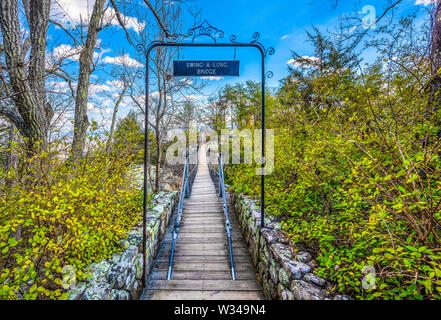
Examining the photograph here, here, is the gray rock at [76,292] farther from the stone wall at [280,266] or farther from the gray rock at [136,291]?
the stone wall at [280,266]

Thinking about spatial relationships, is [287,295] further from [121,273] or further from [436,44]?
[436,44]

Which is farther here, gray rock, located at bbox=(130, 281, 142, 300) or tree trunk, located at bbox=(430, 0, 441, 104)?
tree trunk, located at bbox=(430, 0, 441, 104)

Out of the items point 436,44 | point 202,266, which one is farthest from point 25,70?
point 436,44

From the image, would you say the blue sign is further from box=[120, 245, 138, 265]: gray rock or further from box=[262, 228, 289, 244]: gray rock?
box=[120, 245, 138, 265]: gray rock

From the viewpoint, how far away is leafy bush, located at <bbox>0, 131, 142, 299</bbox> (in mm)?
1395

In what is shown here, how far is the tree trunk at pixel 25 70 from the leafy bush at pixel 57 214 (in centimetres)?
65

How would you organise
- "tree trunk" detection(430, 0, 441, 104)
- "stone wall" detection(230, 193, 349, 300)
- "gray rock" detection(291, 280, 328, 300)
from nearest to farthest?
"gray rock" detection(291, 280, 328, 300) → "stone wall" detection(230, 193, 349, 300) → "tree trunk" detection(430, 0, 441, 104)

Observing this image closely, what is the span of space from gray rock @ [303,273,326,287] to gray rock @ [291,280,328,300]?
0.11ft

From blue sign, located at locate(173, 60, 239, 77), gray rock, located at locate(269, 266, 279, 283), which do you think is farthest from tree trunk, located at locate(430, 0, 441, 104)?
gray rock, located at locate(269, 266, 279, 283)

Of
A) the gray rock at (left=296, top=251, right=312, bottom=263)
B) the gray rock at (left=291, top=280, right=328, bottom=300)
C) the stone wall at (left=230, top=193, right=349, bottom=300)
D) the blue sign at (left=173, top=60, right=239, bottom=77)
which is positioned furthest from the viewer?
the blue sign at (left=173, top=60, right=239, bottom=77)

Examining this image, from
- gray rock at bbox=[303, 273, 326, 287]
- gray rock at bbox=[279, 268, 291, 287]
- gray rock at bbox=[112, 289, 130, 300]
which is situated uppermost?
gray rock at bbox=[303, 273, 326, 287]

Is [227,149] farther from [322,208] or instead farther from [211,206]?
[322,208]

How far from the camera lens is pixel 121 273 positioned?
1920 mm

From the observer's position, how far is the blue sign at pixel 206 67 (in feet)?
8.26
